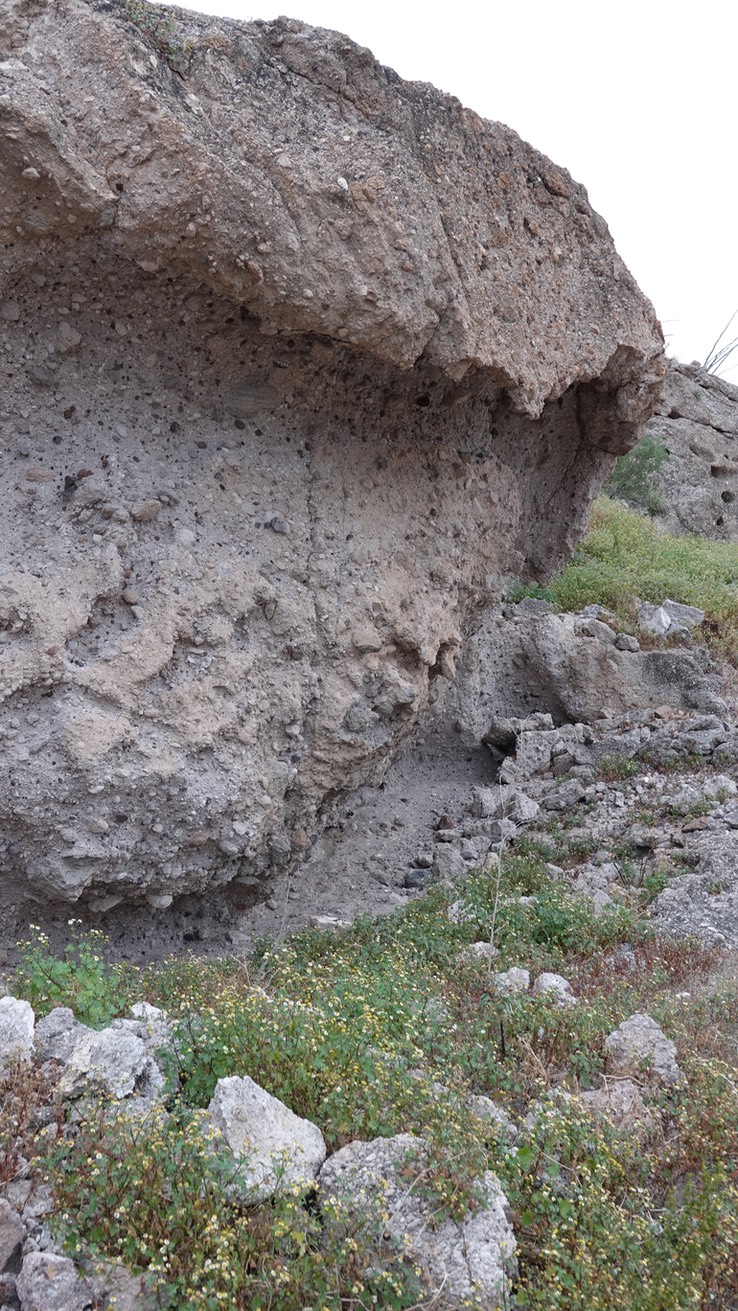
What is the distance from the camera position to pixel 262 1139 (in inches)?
95.3

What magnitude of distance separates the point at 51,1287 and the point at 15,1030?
2.67 ft

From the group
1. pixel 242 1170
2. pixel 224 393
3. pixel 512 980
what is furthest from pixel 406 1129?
pixel 224 393

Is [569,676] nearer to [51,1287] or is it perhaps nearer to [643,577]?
[643,577]

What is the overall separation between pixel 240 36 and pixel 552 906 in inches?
163

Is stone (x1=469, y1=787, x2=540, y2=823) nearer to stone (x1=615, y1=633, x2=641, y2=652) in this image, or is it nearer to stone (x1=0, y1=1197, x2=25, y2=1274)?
stone (x1=615, y1=633, x2=641, y2=652)

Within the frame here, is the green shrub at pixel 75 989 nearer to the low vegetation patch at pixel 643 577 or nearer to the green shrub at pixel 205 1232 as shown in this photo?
the green shrub at pixel 205 1232

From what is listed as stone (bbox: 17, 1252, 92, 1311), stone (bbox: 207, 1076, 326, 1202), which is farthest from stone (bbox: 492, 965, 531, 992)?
stone (bbox: 17, 1252, 92, 1311)

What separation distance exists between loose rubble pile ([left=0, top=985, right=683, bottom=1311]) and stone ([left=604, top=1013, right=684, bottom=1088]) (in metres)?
0.16

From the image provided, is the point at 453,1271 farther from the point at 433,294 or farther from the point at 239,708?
the point at 433,294

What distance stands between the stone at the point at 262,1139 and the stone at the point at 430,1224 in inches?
2.9

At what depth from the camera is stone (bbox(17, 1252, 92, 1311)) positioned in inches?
78.9

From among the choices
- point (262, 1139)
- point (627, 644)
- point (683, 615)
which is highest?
point (683, 615)

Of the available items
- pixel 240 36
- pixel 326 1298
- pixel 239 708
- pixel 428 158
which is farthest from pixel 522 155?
pixel 326 1298

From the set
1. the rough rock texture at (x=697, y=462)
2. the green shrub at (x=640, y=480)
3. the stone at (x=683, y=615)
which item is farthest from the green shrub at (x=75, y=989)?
the rough rock texture at (x=697, y=462)
